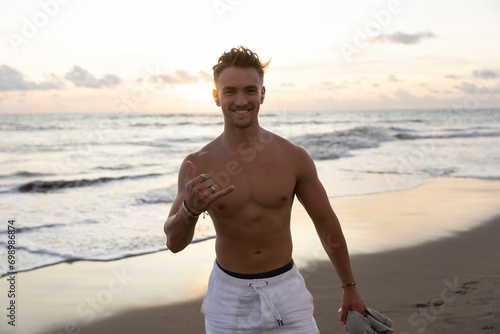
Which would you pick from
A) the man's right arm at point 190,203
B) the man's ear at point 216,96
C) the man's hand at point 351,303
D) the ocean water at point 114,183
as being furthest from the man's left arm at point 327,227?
the ocean water at point 114,183

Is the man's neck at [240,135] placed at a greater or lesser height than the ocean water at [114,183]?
greater

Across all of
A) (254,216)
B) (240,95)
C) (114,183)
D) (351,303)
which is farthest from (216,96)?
(114,183)

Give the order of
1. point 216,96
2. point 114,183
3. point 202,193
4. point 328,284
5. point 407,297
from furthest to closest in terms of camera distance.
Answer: point 114,183 < point 328,284 < point 407,297 < point 216,96 < point 202,193

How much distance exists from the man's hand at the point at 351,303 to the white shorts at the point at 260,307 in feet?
0.71

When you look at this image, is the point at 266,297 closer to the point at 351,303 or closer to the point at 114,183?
the point at 351,303

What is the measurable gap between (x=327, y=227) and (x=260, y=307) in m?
0.63

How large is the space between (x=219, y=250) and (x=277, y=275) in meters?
0.41

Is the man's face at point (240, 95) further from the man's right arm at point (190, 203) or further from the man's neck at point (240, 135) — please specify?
the man's right arm at point (190, 203)

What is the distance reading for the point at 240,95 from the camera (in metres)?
2.72

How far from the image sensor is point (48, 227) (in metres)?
9.01

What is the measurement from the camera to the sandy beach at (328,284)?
190 inches

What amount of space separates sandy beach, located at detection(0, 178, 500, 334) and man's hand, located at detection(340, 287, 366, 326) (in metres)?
1.95

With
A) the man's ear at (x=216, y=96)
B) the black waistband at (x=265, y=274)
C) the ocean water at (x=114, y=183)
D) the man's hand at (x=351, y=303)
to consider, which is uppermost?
the man's ear at (x=216, y=96)

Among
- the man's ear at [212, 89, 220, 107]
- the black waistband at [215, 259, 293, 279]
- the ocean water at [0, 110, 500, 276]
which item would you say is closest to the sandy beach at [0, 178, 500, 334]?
the ocean water at [0, 110, 500, 276]
